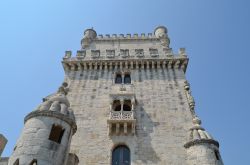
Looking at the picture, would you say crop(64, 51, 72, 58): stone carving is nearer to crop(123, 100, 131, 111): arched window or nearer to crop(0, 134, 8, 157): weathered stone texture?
crop(123, 100, 131, 111): arched window

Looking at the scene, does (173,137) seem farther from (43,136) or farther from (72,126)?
(43,136)

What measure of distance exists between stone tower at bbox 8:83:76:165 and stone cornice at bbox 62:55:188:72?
9217 mm

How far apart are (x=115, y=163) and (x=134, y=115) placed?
152 inches

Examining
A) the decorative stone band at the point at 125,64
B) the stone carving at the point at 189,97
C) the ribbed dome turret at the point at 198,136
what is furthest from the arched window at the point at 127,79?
the ribbed dome turret at the point at 198,136

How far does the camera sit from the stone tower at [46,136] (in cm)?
1357

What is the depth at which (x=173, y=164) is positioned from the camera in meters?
18.0

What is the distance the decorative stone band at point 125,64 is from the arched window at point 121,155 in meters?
8.46

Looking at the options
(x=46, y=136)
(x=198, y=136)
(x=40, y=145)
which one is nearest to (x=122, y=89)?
(x=198, y=136)

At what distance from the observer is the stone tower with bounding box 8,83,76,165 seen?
13570mm

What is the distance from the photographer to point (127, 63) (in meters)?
25.6

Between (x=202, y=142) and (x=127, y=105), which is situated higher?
(x=127, y=105)

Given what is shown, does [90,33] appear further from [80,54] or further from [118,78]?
[118,78]

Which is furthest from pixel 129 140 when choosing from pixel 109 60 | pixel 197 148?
pixel 109 60

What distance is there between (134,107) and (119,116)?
1.73 m
